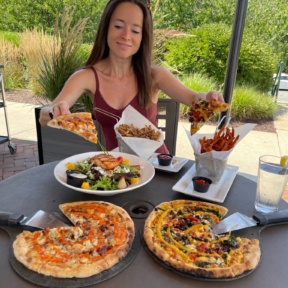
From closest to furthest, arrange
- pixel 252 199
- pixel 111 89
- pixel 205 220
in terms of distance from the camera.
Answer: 1. pixel 205 220
2. pixel 252 199
3. pixel 111 89

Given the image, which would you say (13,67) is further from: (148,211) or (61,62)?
(148,211)

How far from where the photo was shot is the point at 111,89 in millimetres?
2516

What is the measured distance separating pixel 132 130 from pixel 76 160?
416 mm

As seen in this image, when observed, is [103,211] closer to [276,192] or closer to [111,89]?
[276,192]

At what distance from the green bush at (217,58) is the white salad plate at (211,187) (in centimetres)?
652

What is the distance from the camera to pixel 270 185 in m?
→ 1.38

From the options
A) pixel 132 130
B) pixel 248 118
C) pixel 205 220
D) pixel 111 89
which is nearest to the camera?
pixel 205 220

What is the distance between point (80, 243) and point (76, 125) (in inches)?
29.3

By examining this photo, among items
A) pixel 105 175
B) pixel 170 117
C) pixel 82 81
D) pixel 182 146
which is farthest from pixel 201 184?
pixel 182 146

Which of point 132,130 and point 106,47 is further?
point 106,47

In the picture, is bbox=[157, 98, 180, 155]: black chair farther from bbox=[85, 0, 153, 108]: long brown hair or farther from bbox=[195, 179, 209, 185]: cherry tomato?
bbox=[195, 179, 209, 185]: cherry tomato

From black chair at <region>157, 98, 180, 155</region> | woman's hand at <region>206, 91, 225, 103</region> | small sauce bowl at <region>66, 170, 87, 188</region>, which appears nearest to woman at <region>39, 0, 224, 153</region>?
woman's hand at <region>206, 91, 225, 103</region>

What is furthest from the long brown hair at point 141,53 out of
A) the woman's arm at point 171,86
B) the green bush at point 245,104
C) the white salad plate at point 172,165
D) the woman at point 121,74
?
the green bush at point 245,104

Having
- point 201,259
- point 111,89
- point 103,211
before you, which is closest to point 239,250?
point 201,259
